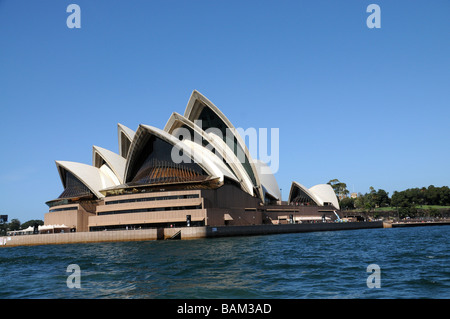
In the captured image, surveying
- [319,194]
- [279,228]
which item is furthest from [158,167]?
[319,194]

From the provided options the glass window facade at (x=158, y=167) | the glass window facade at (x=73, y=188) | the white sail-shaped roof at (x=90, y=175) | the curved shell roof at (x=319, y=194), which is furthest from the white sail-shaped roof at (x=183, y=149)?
the curved shell roof at (x=319, y=194)

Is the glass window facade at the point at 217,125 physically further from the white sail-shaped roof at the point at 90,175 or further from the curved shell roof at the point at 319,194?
the curved shell roof at the point at 319,194

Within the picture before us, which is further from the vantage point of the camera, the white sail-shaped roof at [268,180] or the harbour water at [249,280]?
the white sail-shaped roof at [268,180]

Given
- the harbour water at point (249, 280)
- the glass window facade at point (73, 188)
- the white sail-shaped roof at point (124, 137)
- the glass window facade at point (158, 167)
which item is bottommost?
the harbour water at point (249, 280)

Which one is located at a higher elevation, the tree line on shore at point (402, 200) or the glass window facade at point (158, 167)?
the glass window facade at point (158, 167)

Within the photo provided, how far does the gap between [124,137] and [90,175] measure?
9601 millimetres

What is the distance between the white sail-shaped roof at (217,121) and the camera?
71644 mm

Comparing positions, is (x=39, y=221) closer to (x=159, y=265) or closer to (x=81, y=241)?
(x=81, y=241)

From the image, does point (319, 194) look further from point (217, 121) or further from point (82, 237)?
point (82, 237)

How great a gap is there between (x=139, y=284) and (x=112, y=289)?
4.04 ft

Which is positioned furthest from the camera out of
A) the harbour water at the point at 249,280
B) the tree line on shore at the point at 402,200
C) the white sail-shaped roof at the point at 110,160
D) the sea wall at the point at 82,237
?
the tree line on shore at the point at 402,200

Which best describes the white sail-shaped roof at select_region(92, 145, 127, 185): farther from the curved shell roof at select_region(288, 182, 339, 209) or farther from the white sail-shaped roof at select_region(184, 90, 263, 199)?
the curved shell roof at select_region(288, 182, 339, 209)

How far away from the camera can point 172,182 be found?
207 feet

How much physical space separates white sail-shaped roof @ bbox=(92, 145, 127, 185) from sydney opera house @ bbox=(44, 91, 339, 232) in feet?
0.60
